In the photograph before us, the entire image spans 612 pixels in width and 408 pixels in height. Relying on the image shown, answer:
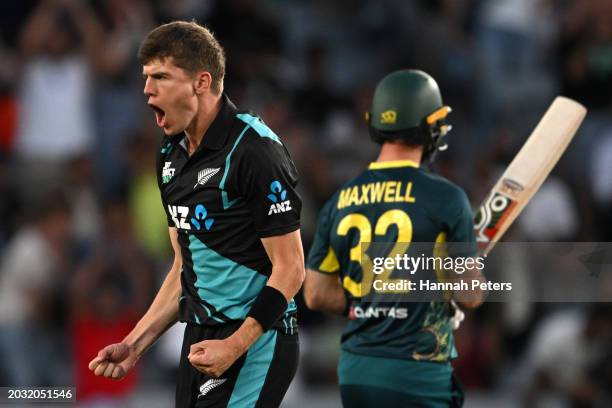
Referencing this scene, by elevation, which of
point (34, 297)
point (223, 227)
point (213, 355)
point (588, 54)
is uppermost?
point (223, 227)

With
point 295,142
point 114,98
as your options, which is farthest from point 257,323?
point 114,98

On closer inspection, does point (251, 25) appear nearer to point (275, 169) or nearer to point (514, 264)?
point (514, 264)

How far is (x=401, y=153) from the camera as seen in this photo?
5496 millimetres

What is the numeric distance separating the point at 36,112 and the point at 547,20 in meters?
5.44

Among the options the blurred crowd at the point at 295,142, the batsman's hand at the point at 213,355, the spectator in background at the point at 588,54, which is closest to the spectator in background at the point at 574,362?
the blurred crowd at the point at 295,142

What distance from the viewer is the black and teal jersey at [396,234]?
17.4 feet

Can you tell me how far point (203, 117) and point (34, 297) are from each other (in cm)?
526

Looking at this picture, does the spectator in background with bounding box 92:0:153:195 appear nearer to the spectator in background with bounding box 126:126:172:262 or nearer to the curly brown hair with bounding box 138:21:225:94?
the spectator in background with bounding box 126:126:172:262

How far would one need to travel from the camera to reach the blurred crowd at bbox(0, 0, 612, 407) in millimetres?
9414

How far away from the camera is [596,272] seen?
717cm

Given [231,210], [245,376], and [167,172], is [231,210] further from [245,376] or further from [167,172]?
[245,376]

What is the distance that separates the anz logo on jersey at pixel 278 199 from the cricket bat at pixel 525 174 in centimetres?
164

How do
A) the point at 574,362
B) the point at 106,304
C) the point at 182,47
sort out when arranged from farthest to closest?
the point at 106,304, the point at 574,362, the point at 182,47

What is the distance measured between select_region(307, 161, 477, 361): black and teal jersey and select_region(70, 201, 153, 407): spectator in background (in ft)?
13.5
